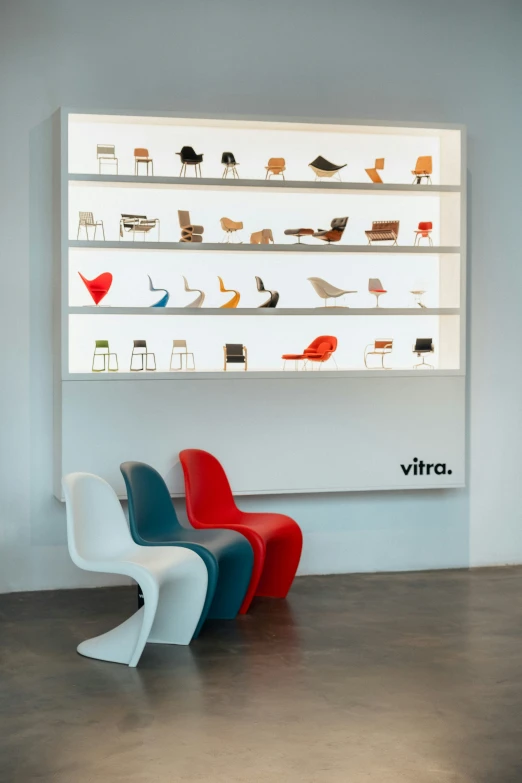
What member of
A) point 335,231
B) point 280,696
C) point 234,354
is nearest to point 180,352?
point 234,354

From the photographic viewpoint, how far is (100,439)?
5359 millimetres

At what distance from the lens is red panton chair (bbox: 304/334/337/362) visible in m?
5.77

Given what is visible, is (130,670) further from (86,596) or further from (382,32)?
(382,32)

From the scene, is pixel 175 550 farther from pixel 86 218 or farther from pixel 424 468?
pixel 86 218

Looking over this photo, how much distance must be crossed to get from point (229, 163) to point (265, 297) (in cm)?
86

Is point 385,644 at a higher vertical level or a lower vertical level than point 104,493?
lower

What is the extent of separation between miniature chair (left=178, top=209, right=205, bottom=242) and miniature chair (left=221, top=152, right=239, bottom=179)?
1.19ft

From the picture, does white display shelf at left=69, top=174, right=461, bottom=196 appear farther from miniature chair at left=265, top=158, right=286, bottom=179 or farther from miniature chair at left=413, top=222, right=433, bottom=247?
miniature chair at left=413, top=222, right=433, bottom=247

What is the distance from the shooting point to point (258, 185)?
18.5 ft

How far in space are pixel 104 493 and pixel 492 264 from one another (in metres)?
3.11

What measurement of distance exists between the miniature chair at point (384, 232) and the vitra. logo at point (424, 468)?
1381 mm

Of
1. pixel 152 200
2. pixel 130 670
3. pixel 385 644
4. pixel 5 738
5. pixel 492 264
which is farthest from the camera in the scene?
pixel 492 264

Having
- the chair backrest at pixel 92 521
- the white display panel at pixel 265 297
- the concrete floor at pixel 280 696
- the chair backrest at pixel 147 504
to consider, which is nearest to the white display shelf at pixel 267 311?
the white display panel at pixel 265 297

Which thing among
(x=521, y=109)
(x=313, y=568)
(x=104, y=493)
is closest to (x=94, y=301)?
(x=104, y=493)
